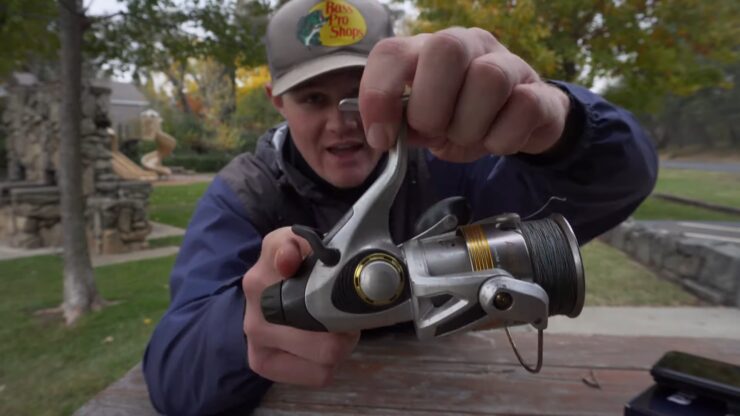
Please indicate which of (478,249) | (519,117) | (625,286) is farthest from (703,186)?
(478,249)

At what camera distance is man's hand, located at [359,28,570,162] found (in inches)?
38.7

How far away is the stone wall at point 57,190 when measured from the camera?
8.00m

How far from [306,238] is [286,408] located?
709 millimetres

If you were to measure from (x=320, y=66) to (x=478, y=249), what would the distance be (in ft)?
3.11

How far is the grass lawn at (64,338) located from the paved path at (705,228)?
7.21m

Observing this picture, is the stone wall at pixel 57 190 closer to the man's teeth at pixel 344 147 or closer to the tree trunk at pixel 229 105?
the man's teeth at pixel 344 147

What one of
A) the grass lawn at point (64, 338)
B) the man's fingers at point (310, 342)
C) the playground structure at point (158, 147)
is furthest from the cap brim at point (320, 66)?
the playground structure at point (158, 147)

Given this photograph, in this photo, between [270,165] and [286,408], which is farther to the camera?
[270,165]

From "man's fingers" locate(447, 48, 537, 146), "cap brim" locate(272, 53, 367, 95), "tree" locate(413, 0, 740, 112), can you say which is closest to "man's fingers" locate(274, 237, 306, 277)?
"man's fingers" locate(447, 48, 537, 146)

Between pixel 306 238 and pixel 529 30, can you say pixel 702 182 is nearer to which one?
pixel 529 30

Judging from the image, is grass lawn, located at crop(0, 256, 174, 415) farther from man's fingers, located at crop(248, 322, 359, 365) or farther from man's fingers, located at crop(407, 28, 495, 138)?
man's fingers, located at crop(407, 28, 495, 138)

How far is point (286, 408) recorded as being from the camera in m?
1.50

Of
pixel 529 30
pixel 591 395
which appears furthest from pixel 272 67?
pixel 529 30

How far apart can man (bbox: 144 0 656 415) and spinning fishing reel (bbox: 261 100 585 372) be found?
61 millimetres
